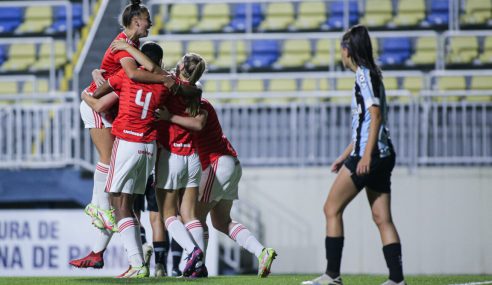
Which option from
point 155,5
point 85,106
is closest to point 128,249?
point 85,106

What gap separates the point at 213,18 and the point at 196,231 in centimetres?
1128

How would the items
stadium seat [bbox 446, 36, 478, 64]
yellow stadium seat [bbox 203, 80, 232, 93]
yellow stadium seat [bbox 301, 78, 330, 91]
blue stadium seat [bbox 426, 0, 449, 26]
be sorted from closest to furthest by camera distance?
yellow stadium seat [bbox 301, 78, 330, 91], yellow stadium seat [bbox 203, 80, 232, 93], stadium seat [bbox 446, 36, 478, 64], blue stadium seat [bbox 426, 0, 449, 26]

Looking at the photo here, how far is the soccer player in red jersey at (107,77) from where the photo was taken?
8172mm

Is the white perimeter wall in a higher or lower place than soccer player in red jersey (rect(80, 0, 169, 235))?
lower

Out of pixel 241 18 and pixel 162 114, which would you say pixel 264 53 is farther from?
pixel 162 114

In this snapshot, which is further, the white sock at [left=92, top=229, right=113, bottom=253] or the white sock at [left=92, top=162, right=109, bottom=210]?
the white sock at [left=92, top=162, right=109, bottom=210]

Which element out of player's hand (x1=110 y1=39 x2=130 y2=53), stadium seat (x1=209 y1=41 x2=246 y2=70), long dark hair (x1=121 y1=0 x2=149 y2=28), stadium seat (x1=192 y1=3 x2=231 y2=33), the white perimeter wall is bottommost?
the white perimeter wall

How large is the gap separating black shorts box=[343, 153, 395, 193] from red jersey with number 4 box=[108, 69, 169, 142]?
76.6 inches

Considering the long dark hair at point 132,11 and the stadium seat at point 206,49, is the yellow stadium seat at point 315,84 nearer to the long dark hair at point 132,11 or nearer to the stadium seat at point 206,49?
the stadium seat at point 206,49

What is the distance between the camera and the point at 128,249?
27.4ft

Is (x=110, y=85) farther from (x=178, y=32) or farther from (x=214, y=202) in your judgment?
(x=178, y=32)

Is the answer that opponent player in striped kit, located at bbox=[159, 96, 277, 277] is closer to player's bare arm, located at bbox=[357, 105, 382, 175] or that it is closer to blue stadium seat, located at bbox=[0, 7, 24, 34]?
player's bare arm, located at bbox=[357, 105, 382, 175]

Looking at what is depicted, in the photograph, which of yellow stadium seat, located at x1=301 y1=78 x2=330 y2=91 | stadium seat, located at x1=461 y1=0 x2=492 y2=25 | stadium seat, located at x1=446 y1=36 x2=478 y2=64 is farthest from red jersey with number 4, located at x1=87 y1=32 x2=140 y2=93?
stadium seat, located at x1=461 y1=0 x2=492 y2=25

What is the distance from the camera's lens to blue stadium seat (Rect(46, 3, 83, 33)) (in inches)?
787
